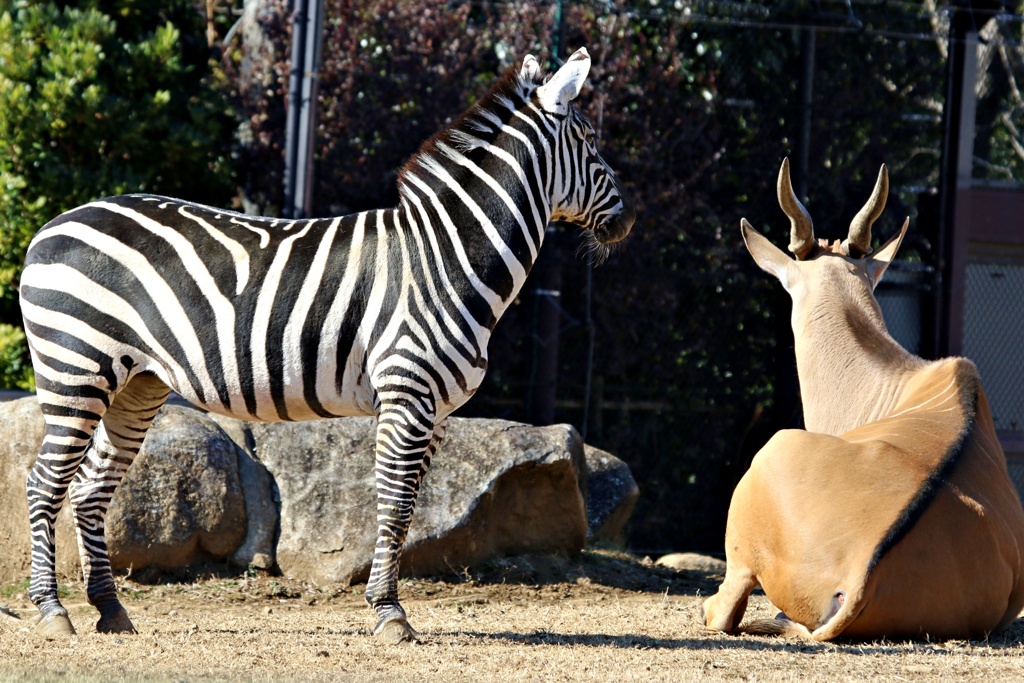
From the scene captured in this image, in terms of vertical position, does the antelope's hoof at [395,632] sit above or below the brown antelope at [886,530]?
below

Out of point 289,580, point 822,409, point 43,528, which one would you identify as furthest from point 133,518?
point 822,409

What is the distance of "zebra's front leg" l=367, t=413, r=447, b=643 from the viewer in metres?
5.23

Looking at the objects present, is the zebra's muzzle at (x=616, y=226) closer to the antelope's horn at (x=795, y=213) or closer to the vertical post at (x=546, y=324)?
the antelope's horn at (x=795, y=213)

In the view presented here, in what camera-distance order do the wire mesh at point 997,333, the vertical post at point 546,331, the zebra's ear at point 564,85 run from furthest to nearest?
the wire mesh at point 997,333, the vertical post at point 546,331, the zebra's ear at point 564,85

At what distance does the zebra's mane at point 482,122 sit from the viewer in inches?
226

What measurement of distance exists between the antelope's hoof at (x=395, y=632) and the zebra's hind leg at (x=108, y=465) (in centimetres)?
120

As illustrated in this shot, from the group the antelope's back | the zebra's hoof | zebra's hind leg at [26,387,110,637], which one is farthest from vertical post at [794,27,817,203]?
the zebra's hoof

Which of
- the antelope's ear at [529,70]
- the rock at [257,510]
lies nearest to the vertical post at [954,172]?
the antelope's ear at [529,70]

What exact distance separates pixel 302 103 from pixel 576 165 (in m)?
3.30

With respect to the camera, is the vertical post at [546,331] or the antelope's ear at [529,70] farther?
the vertical post at [546,331]

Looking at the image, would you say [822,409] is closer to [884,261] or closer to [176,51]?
[884,261]

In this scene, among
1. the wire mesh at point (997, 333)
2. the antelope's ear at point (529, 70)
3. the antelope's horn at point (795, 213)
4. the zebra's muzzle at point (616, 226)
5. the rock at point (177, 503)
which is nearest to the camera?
the antelope's ear at point (529, 70)

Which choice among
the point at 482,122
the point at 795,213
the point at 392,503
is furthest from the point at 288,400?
the point at 795,213

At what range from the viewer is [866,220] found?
6543 millimetres
